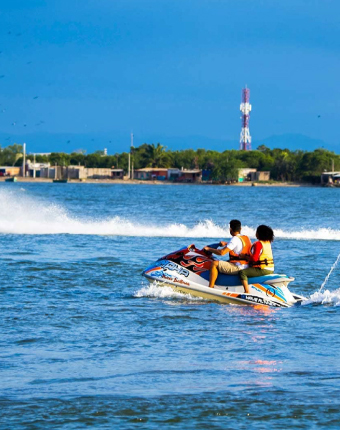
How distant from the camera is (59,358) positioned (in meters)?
9.71

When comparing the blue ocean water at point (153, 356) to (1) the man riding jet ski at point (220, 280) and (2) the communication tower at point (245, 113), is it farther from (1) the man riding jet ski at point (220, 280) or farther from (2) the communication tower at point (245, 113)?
(2) the communication tower at point (245, 113)

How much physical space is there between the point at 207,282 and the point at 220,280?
0.22 m

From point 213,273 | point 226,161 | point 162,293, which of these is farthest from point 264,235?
point 226,161

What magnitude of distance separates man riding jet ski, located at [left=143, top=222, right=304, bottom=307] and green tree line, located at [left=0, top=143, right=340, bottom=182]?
148139 millimetres

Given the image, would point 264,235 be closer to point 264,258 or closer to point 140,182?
point 264,258

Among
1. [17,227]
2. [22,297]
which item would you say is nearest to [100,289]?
[22,297]

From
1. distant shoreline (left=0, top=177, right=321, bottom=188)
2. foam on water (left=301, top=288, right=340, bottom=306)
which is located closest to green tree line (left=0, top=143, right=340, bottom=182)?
distant shoreline (left=0, top=177, right=321, bottom=188)

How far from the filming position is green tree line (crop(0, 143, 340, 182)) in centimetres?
16300

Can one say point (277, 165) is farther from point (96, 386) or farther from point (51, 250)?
point (96, 386)

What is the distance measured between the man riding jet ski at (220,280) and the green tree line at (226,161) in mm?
148139

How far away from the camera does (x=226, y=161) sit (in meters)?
166

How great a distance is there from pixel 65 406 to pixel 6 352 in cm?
228

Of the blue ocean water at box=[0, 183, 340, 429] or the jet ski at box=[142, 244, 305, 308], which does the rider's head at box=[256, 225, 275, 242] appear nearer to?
the jet ski at box=[142, 244, 305, 308]

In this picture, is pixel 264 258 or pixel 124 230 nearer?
pixel 264 258
